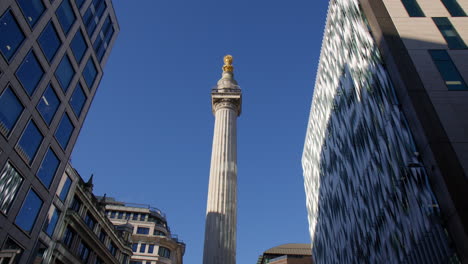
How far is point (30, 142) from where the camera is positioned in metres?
28.4

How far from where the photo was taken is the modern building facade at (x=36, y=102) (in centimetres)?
2556

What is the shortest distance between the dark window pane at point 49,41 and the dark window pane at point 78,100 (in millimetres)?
5291

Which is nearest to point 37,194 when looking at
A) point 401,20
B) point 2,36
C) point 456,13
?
point 2,36

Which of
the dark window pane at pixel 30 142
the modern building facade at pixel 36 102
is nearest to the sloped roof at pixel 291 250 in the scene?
the modern building facade at pixel 36 102

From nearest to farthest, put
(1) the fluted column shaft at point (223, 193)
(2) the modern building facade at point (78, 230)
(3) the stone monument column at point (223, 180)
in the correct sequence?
1. (2) the modern building facade at point (78, 230)
2. (1) the fluted column shaft at point (223, 193)
3. (3) the stone monument column at point (223, 180)

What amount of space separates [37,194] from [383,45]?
29.4 m

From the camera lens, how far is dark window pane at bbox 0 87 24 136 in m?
25.1

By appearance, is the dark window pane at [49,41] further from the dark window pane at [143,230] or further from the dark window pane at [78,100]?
the dark window pane at [143,230]

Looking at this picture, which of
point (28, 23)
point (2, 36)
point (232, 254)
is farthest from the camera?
point (232, 254)

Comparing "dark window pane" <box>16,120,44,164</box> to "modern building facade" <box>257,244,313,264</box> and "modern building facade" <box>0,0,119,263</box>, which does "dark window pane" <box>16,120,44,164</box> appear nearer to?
"modern building facade" <box>0,0,119,263</box>

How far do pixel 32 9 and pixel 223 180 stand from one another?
119 feet

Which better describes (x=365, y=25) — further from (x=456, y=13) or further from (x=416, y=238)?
(x=416, y=238)

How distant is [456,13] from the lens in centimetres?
3216

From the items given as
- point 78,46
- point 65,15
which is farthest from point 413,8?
point 78,46
